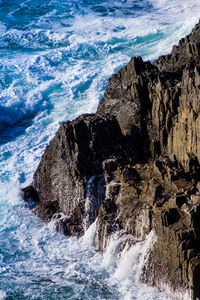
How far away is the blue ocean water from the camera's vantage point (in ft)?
50.6

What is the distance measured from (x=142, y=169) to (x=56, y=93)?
18.0 metres

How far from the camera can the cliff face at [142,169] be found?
13711mm

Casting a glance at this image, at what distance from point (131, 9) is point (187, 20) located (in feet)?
30.2

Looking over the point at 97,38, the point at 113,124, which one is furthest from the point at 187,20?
the point at 113,124

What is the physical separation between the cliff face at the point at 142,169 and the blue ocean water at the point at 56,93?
93 cm

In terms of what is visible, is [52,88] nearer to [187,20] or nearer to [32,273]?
[187,20]

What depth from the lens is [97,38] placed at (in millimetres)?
40969

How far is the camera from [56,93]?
33.6 metres

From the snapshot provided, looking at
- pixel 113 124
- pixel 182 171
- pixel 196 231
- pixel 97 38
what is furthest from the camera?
pixel 97 38

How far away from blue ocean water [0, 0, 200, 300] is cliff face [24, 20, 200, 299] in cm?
93

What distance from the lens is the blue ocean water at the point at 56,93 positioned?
607 inches

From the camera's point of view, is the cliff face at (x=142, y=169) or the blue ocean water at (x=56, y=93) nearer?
the cliff face at (x=142, y=169)

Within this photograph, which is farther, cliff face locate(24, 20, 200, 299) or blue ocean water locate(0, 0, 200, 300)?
blue ocean water locate(0, 0, 200, 300)

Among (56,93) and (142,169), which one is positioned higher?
(56,93)
